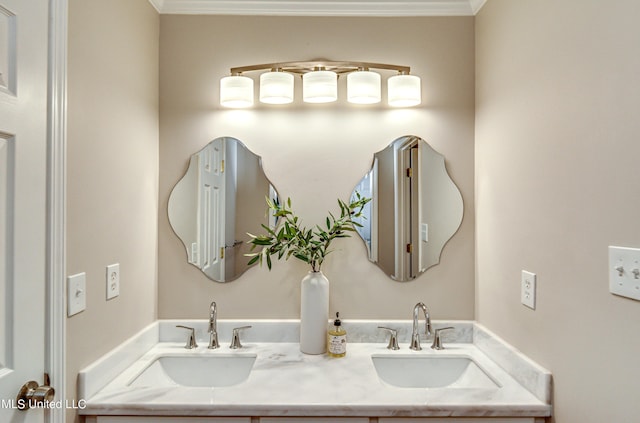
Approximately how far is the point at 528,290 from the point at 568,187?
1.27 feet

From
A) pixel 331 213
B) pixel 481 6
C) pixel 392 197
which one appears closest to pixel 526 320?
pixel 392 197

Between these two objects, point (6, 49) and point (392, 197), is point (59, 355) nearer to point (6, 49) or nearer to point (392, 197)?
point (6, 49)

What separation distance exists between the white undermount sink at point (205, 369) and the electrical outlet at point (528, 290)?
104 cm

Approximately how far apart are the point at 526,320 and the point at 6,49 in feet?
5.39

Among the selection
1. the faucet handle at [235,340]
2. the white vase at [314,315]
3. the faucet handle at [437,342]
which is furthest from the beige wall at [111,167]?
the faucet handle at [437,342]

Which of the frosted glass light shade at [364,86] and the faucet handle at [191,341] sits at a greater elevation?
the frosted glass light shade at [364,86]

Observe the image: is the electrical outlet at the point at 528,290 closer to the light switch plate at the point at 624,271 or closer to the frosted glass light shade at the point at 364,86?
the light switch plate at the point at 624,271

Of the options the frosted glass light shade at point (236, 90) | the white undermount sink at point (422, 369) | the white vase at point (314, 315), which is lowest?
the white undermount sink at point (422, 369)

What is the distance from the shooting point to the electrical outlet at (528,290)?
4.43 feet

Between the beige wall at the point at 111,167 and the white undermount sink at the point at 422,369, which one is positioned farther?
the white undermount sink at the point at 422,369

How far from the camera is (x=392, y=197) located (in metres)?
1.87

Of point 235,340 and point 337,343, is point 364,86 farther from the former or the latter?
point 235,340

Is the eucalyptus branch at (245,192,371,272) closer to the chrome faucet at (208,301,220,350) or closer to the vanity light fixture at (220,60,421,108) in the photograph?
the chrome faucet at (208,301,220,350)

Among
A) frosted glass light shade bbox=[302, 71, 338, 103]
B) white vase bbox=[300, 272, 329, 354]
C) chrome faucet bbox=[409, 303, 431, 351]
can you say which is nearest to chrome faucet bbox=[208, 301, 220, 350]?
white vase bbox=[300, 272, 329, 354]
